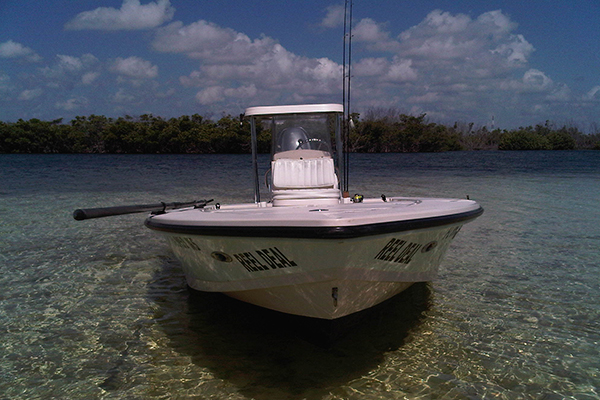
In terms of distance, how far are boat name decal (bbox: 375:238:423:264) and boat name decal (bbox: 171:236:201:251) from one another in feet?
5.70

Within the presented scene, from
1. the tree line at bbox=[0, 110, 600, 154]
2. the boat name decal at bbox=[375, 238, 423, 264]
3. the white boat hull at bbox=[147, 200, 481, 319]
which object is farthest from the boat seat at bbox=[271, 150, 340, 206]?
the tree line at bbox=[0, 110, 600, 154]

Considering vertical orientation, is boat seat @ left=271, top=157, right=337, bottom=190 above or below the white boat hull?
above

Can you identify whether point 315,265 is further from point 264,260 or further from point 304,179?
point 304,179

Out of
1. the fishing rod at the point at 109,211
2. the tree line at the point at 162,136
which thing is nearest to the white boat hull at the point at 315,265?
the fishing rod at the point at 109,211

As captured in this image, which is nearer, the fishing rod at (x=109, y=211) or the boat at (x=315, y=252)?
the boat at (x=315, y=252)

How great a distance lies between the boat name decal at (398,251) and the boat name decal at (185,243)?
1737 millimetres

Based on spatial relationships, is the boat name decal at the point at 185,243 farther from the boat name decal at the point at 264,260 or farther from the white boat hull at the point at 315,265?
the boat name decal at the point at 264,260

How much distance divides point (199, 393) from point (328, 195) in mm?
3087

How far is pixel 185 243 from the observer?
454 centimetres

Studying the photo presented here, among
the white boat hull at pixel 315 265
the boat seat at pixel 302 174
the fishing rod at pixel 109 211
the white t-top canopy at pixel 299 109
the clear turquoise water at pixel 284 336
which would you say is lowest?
the clear turquoise water at pixel 284 336

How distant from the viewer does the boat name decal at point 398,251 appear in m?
3.85

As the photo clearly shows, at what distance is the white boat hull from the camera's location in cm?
360

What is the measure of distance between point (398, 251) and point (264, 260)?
3.89ft

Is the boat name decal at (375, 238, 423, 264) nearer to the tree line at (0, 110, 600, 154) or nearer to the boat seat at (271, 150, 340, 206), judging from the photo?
the boat seat at (271, 150, 340, 206)
